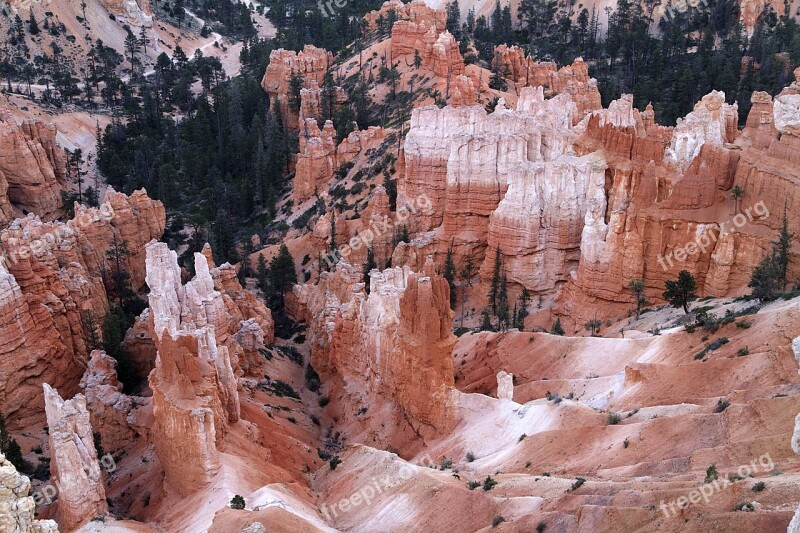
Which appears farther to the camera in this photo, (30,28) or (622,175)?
(30,28)

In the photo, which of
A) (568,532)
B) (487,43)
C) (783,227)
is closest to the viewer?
(568,532)

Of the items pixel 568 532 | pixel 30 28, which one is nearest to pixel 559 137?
pixel 568 532

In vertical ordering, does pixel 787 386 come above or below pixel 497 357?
above

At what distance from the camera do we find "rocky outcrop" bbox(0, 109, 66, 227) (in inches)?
2675

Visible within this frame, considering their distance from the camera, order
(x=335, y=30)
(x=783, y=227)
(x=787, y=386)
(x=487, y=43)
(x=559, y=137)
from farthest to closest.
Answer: (x=335, y=30), (x=487, y=43), (x=559, y=137), (x=783, y=227), (x=787, y=386)

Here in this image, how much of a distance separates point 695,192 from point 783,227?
5049 millimetres

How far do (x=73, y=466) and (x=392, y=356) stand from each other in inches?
563

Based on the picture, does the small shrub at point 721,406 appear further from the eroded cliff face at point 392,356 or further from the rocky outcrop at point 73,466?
the rocky outcrop at point 73,466

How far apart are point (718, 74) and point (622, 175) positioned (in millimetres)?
37874

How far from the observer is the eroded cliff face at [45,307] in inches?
1620

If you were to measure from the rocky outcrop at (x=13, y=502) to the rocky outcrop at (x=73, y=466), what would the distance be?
10.4m

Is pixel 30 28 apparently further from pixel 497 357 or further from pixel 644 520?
pixel 644 520

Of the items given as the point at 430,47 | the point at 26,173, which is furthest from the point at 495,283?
the point at 26,173

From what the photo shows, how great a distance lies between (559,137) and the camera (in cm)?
5597
